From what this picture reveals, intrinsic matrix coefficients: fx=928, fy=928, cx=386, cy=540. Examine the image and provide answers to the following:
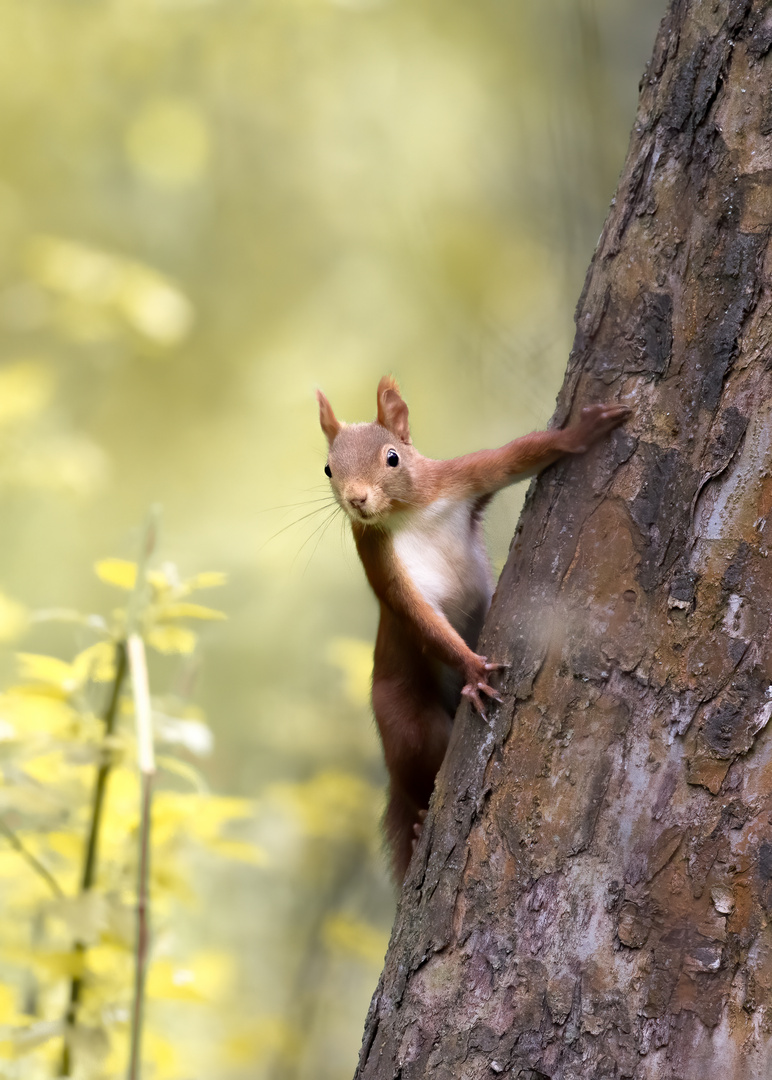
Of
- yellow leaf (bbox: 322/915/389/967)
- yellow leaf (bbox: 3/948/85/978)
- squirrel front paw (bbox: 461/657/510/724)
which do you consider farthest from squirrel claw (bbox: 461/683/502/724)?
yellow leaf (bbox: 322/915/389/967)

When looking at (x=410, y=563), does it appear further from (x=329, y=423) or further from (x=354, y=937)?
(x=354, y=937)

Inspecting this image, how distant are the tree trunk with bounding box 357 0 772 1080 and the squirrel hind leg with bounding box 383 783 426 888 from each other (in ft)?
1.06

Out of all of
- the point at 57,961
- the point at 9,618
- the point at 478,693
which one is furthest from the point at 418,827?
the point at 9,618

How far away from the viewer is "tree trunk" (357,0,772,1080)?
729 millimetres

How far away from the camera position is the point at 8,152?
2799 mm

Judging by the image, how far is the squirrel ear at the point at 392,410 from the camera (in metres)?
1.11

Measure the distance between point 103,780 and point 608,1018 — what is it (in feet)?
1.68

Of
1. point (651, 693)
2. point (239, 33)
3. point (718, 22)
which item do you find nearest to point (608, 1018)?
point (651, 693)

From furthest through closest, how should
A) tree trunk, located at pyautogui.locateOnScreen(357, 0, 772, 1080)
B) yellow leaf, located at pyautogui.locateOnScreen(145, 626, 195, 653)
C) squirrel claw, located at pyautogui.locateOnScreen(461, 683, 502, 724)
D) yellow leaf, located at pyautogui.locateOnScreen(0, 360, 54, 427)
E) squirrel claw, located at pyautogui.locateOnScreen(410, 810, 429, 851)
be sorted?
1. yellow leaf, located at pyautogui.locateOnScreen(0, 360, 54, 427)
2. squirrel claw, located at pyautogui.locateOnScreen(410, 810, 429, 851)
3. yellow leaf, located at pyautogui.locateOnScreen(145, 626, 195, 653)
4. squirrel claw, located at pyautogui.locateOnScreen(461, 683, 502, 724)
5. tree trunk, located at pyautogui.locateOnScreen(357, 0, 772, 1080)

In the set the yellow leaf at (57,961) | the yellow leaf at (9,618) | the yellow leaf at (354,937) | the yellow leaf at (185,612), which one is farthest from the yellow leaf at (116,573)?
the yellow leaf at (354,937)

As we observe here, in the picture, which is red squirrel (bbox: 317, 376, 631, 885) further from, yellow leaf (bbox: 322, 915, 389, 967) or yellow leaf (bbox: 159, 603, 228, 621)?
yellow leaf (bbox: 322, 915, 389, 967)

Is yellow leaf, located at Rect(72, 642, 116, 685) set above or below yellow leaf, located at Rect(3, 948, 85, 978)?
above

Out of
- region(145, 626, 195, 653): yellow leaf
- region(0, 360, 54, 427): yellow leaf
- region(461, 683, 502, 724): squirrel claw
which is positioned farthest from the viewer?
region(0, 360, 54, 427): yellow leaf

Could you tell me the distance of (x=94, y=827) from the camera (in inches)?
35.5
